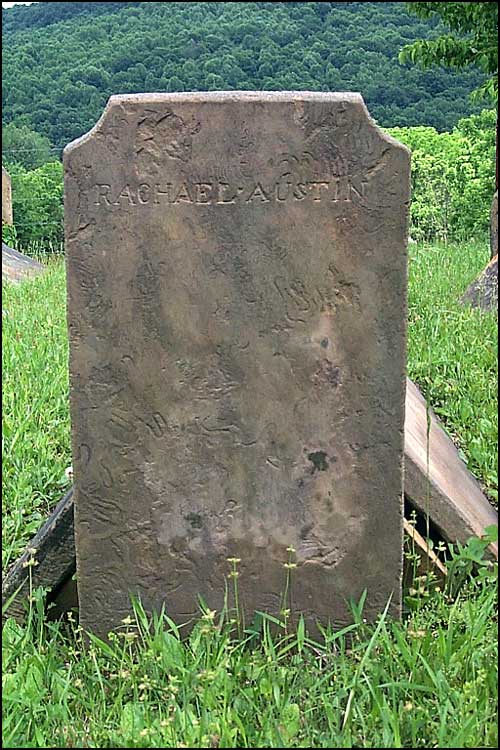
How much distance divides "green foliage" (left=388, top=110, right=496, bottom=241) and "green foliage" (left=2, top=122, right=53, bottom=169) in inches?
265

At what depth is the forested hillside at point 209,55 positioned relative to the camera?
19.4 feet

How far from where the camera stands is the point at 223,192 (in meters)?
2.35

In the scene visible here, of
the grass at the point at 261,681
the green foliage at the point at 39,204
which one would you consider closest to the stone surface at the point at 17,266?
the green foliage at the point at 39,204

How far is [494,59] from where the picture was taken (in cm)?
878

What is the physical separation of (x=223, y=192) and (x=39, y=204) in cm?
1542

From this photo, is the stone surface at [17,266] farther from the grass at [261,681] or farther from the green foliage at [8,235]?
the grass at [261,681]

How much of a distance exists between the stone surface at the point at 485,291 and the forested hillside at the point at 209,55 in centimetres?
121

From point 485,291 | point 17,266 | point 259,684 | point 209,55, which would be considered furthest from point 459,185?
point 259,684

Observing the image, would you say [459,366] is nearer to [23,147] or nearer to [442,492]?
[442,492]

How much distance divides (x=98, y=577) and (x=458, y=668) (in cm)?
96

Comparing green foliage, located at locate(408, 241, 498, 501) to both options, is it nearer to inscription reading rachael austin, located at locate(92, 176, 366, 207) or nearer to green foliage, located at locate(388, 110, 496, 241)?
inscription reading rachael austin, located at locate(92, 176, 366, 207)

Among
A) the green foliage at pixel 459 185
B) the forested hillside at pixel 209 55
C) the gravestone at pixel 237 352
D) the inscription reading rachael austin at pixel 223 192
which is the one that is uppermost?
the forested hillside at pixel 209 55

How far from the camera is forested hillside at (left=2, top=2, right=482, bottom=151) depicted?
591 cm

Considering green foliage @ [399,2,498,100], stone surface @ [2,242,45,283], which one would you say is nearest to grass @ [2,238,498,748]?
stone surface @ [2,242,45,283]
